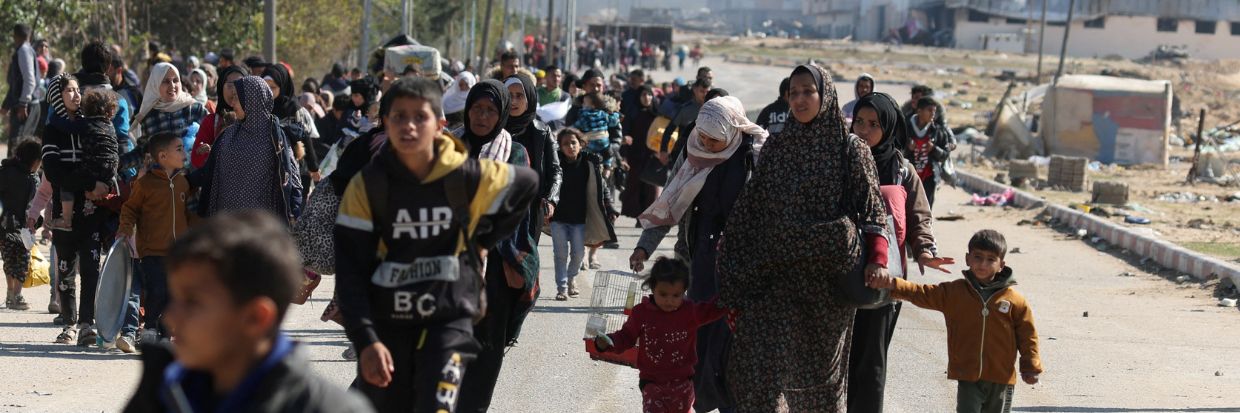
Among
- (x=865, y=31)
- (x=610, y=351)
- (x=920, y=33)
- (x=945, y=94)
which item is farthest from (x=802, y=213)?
(x=865, y=31)

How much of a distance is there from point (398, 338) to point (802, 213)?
5.55 feet

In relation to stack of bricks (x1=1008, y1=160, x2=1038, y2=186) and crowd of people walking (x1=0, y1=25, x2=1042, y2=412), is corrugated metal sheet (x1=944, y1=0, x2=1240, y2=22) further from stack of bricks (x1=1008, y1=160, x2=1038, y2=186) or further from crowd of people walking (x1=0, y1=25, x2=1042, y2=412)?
crowd of people walking (x1=0, y1=25, x2=1042, y2=412)

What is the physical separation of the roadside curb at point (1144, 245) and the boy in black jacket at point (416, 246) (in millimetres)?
9652

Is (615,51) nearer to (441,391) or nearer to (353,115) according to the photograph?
(353,115)

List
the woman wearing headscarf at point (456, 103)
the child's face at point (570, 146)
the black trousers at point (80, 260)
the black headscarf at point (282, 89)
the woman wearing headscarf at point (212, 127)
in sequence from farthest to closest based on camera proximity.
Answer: the child's face at point (570, 146)
the black headscarf at point (282, 89)
the black trousers at point (80, 260)
the woman wearing headscarf at point (212, 127)
the woman wearing headscarf at point (456, 103)

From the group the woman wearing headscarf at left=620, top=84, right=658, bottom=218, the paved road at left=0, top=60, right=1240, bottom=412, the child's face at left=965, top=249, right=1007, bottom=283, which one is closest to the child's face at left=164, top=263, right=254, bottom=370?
the child's face at left=965, top=249, right=1007, bottom=283

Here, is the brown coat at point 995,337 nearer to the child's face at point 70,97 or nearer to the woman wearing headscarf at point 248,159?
the woman wearing headscarf at point 248,159

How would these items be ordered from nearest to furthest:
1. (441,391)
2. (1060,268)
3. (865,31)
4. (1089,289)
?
1. (441,391)
2. (1089,289)
3. (1060,268)
4. (865,31)

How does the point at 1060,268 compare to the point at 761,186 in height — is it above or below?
below

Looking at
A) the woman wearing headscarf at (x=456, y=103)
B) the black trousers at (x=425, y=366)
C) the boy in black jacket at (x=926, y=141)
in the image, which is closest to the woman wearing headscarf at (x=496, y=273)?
the woman wearing headscarf at (x=456, y=103)

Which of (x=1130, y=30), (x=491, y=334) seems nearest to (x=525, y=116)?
Result: (x=491, y=334)

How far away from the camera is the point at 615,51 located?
240 ft

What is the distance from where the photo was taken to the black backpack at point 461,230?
4613 millimetres

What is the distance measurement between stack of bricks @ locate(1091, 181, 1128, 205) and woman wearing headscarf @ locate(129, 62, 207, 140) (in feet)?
A: 42.8
